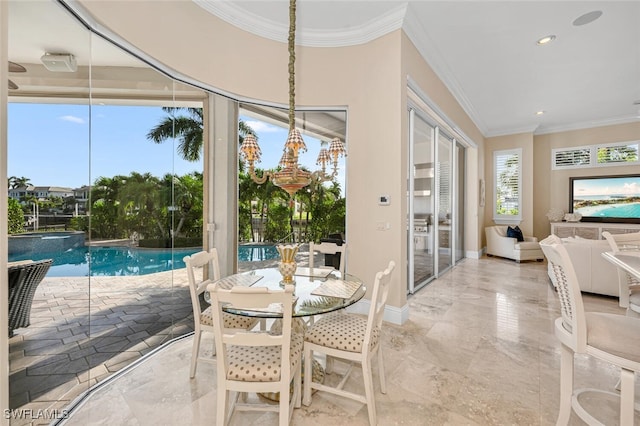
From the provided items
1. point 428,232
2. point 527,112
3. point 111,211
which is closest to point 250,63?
point 111,211

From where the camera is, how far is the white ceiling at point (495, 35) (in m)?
2.92

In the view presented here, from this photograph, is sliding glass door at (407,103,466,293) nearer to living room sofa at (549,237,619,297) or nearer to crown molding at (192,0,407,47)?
crown molding at (192,0,407,47)

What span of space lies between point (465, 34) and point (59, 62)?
405 centimetres

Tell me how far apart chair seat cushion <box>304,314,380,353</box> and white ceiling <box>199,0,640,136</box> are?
3.06 m

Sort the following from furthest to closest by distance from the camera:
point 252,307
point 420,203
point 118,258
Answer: point 420,203 → point 118,258 → point 252,307

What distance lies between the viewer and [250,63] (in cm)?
324

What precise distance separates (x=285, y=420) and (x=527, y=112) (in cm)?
737

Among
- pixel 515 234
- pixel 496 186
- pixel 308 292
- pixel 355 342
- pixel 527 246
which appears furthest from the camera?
pixel 496 186

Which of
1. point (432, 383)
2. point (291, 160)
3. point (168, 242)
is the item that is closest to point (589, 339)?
point (432, 383)

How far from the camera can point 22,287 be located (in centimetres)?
178

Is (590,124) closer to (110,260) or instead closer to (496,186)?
(496,186)

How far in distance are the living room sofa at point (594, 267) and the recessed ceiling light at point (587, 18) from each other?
2.87 m

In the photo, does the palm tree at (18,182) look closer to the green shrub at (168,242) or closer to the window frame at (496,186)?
the green shrub at (168,242)

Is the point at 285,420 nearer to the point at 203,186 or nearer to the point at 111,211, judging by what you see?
the point at 111,211
